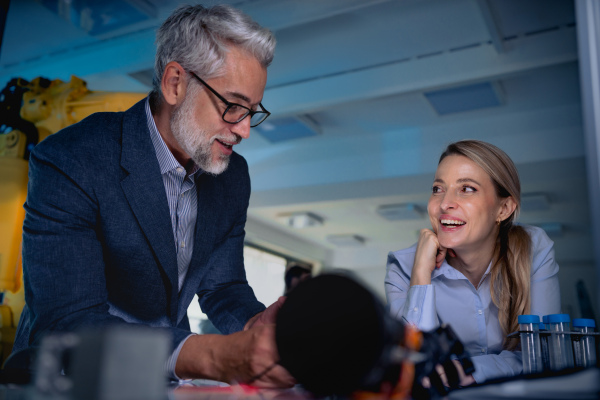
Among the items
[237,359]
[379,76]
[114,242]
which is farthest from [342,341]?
[379,76]

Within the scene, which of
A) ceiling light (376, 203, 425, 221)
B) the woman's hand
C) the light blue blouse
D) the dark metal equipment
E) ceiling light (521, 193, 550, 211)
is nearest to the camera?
the dark metal equipment

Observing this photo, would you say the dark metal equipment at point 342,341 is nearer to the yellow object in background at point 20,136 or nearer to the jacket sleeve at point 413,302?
the jacket sleeve at point 413,302

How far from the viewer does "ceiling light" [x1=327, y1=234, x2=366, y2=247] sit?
8.51m

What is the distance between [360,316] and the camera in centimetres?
48

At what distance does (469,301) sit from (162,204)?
976 millimetres

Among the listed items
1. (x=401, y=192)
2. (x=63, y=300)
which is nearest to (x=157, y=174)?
(x=63, y=300)

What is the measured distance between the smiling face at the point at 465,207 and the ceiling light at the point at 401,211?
15.6 ft

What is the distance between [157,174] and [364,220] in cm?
635

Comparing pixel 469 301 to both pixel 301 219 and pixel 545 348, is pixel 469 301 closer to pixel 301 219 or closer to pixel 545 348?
pixel 545 348

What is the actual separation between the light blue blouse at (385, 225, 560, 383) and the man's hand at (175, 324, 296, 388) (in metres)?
0.74

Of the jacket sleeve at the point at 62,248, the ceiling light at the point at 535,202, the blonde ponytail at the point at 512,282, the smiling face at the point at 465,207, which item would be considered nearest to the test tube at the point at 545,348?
the blonde ponytail at the point at 512,282

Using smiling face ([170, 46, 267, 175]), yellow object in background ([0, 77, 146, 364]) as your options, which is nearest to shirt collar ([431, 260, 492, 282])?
smiling face ([170, 46, 267, 175])

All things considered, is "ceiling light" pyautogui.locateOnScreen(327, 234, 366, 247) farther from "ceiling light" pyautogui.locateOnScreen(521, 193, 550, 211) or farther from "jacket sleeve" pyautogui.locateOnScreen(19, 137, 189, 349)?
"jacket sleeve" pyautogui.locateOnScreen(19, 137, 189, 349)

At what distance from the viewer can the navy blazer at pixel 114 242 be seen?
101 centimetres
